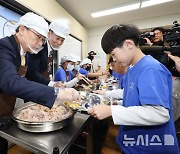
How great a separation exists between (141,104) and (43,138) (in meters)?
0.53

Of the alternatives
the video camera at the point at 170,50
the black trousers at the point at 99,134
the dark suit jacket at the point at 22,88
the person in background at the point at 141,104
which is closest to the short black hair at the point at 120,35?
the person in background at the point at 141,104

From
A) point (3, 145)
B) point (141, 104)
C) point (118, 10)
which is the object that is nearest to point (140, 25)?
point (118, 10)

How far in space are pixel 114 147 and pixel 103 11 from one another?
3217 millimetres

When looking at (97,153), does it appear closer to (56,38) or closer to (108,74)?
(56,38)

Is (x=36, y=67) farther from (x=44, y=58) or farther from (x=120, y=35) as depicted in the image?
(x=120, y=35)

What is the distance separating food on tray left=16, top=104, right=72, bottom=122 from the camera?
0.80 m

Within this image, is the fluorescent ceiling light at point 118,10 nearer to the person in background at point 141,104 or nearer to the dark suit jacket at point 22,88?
the person in background at point 141,104

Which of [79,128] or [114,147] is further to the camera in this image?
[114,147]

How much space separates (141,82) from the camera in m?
0.65

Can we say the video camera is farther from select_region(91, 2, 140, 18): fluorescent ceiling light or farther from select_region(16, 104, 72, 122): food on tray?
select_region(91, 2, 140, 18): fluorescent ceiling light

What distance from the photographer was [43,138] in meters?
0.69

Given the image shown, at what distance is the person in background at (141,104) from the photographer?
24.6 inches

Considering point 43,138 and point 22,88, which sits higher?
point 22,88

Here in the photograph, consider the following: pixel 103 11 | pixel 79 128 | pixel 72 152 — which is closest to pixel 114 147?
pixel 72 152
